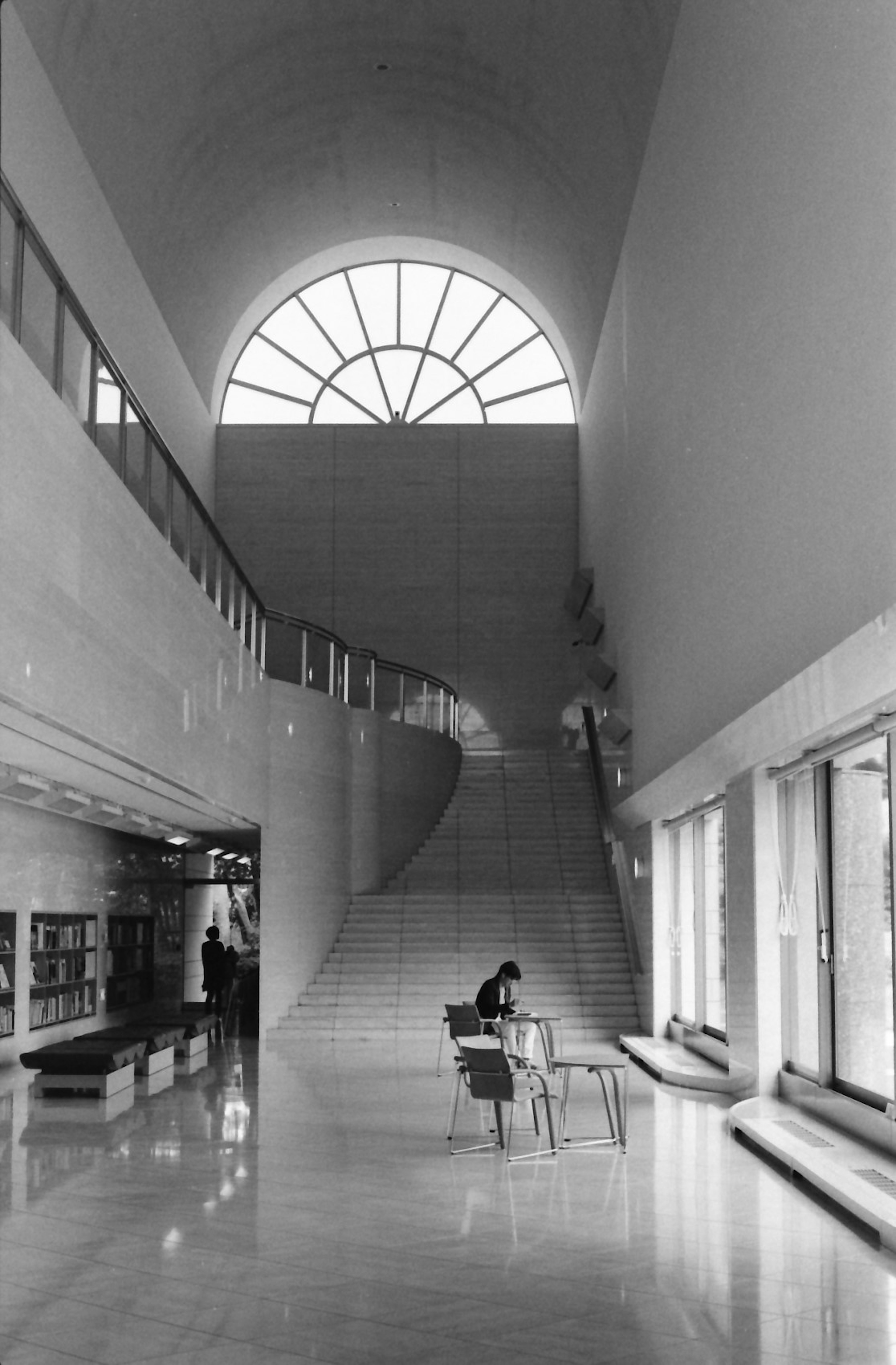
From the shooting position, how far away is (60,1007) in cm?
1667

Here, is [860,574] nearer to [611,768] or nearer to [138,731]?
[138,731]

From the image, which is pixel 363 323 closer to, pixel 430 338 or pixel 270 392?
pixel 430 338

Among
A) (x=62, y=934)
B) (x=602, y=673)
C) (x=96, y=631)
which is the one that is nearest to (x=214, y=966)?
(x=62, y=934)

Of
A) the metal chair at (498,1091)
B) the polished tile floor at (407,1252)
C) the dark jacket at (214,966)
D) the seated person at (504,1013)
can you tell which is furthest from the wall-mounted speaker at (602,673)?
the metal chair at (498,1091)

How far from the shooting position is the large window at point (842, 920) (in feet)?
30.8

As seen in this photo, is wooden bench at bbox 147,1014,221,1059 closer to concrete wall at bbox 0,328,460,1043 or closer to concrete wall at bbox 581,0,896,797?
concrete wall at bbox 0,328,460,1043

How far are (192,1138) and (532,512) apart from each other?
19.4m

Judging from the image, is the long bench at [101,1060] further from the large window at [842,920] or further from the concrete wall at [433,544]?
the concrete wall at [433,544]

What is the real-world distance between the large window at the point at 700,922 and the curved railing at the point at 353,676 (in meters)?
5.76

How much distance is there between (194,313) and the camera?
888 inches

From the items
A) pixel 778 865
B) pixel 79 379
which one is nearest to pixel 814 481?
pixel 778 865

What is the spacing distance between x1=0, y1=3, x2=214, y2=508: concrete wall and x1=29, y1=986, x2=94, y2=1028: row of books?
7.32m

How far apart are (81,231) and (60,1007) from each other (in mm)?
9110

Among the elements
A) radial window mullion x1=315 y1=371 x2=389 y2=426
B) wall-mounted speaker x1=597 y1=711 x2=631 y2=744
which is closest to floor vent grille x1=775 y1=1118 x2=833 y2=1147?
wall-mounted speaker x1=597 y1=711 x2=631 y2=744
